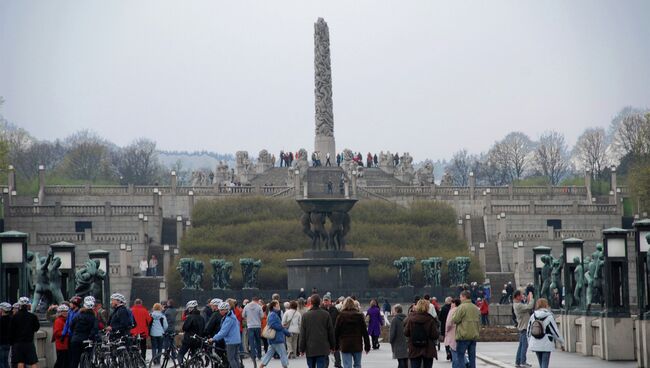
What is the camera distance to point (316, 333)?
92.7 ft

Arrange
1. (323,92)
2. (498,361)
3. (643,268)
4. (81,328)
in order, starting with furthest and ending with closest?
1. (323,92)
2. (498,361)
3. (643,268)
4. (81,328)

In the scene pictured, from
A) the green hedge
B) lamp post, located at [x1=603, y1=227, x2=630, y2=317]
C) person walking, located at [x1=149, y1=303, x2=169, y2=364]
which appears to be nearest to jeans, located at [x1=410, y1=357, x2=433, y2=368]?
lamp post, located at [x1=603, y1=227, x2=630, y2=317]

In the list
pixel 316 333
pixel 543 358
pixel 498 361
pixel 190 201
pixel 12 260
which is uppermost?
pixel 190 201

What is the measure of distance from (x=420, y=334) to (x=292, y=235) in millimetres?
53232

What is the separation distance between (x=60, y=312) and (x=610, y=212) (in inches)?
2425

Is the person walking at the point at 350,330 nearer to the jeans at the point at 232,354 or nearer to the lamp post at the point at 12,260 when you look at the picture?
the jeans at the point at 232,354

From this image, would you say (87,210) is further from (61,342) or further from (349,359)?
(349,359)

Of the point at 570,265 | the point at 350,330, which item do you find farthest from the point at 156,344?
the point at 570,265

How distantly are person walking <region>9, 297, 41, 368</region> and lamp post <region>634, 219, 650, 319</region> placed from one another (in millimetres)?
11030

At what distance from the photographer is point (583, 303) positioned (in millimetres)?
Result: 38344

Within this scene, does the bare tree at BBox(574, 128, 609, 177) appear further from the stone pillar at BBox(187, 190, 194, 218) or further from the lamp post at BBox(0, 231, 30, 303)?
the lamp post at BBox(0, 231, 30, 303)

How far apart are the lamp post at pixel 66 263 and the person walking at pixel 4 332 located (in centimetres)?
748

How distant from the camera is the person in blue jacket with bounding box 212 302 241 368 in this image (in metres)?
30.1

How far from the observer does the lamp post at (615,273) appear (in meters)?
34.7
